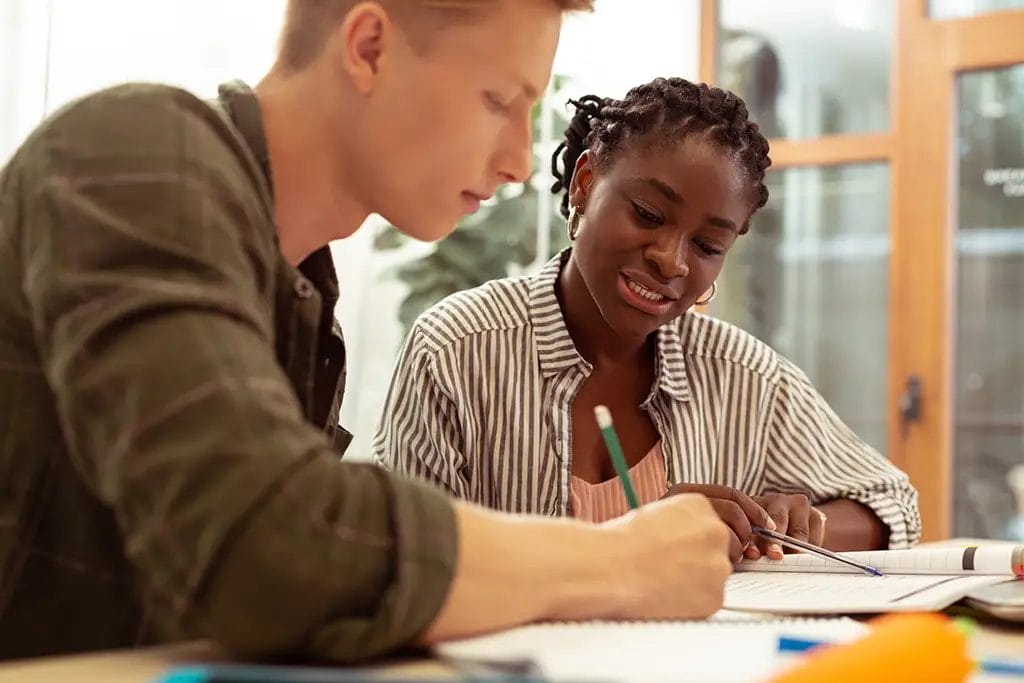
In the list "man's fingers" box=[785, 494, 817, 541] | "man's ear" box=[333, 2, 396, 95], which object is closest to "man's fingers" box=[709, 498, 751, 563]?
"man's fingers" box=[785, 494, 817, 541]

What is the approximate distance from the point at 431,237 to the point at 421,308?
2842mm

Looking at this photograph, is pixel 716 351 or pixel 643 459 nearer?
pixel 643 459

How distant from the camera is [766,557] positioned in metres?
1.27

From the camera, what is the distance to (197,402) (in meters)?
0.61

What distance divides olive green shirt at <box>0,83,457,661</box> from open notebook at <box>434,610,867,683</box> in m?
0.06

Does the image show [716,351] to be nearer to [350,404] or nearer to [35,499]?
[35,499]

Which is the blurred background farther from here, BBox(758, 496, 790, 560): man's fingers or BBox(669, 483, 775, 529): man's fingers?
BBox(669, 483, 775, 529): man's fingers

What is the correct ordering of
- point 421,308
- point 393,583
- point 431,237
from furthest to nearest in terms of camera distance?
point 421,308 → point 431,237 → point 393,583

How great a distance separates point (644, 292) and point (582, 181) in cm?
22

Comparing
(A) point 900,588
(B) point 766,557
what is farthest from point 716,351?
(A) point 900,588

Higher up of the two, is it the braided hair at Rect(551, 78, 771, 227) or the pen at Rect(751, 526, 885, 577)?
the braided hair at Rect(551, 78, 771, 227)

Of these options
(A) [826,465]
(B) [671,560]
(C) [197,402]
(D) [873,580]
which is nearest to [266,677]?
(C) [197,402]

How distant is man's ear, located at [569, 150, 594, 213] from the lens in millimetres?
1697

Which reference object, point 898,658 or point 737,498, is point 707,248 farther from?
point 898,658
